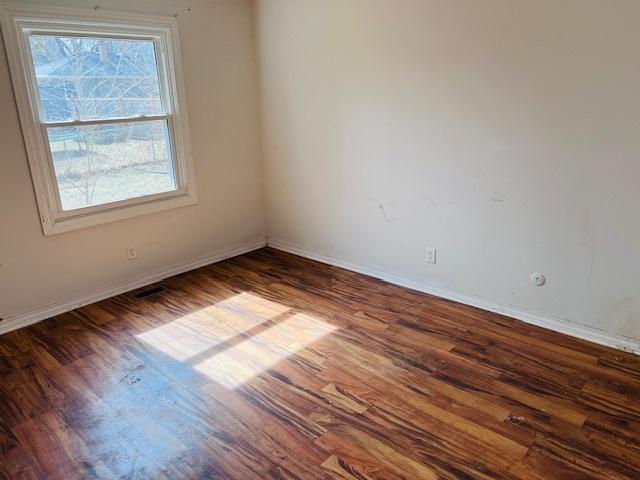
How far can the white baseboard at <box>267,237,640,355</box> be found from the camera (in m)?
2.73

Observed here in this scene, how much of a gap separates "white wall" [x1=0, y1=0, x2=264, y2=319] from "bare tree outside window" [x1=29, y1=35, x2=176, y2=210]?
9.1 inches

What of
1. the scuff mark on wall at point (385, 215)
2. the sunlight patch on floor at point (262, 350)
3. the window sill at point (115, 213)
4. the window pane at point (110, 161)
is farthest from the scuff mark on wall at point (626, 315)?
the window pane at point (110, 161)

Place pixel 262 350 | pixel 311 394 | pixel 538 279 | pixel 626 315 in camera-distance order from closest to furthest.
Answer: pixel 311 394, pixel 626 315, pixel 262 350, pixel 538 279

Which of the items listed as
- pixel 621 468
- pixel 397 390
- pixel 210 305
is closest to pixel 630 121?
pixel 621 468

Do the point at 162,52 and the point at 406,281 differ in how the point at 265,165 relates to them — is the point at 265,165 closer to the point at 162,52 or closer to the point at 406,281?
the point at 162,52

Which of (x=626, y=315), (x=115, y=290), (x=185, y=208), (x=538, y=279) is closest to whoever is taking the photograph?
(x=626, y=315)

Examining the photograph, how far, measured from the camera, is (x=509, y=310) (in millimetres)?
3141

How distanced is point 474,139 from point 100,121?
2.65 meters

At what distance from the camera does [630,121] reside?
244 centimetres

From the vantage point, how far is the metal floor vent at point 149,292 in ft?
11.9

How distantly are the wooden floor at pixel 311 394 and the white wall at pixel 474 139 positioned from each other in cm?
39

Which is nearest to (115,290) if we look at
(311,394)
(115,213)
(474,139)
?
(115,213)

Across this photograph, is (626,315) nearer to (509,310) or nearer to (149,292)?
(509,310)

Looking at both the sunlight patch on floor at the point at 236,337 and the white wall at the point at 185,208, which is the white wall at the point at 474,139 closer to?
the white wall at the point at 185,208
